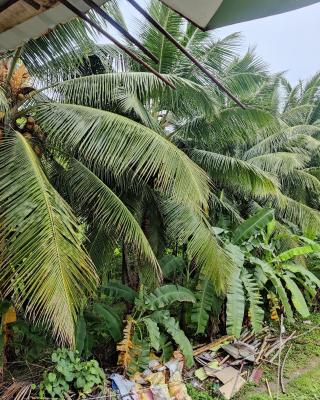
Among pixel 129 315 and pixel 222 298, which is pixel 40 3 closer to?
pixel 129 315

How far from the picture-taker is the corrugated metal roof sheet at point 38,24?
1147 millimetres

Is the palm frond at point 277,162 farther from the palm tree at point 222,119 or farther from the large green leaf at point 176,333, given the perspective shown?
the large green leaf at point 176,333

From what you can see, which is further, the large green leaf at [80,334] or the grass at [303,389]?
the grass at [303,389]

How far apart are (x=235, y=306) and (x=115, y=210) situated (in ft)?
8.76

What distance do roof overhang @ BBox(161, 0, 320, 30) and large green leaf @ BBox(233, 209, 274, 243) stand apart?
567 cm

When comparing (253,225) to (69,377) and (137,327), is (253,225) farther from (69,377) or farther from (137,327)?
(69,377)

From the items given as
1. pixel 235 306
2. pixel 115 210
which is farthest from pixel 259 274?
pixel 115 210

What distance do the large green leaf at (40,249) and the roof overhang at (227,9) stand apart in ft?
7.19

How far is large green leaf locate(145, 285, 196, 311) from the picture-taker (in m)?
5.18

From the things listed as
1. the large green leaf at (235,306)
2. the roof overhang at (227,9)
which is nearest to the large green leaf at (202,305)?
the large green leaf at (235,306)

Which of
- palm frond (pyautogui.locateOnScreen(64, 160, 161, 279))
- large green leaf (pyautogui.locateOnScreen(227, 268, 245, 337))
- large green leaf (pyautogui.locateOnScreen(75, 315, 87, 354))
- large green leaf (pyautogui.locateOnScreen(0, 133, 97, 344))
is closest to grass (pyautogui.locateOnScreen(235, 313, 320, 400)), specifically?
large green leaf (pyautogui.locateOnScreen(227, 268, 245, 337))

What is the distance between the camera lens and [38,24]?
49.1 inches

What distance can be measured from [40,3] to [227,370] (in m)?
5.54

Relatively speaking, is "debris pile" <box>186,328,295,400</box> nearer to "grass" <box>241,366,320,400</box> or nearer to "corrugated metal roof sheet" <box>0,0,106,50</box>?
"grass" <box>241,366,320,400</box>
